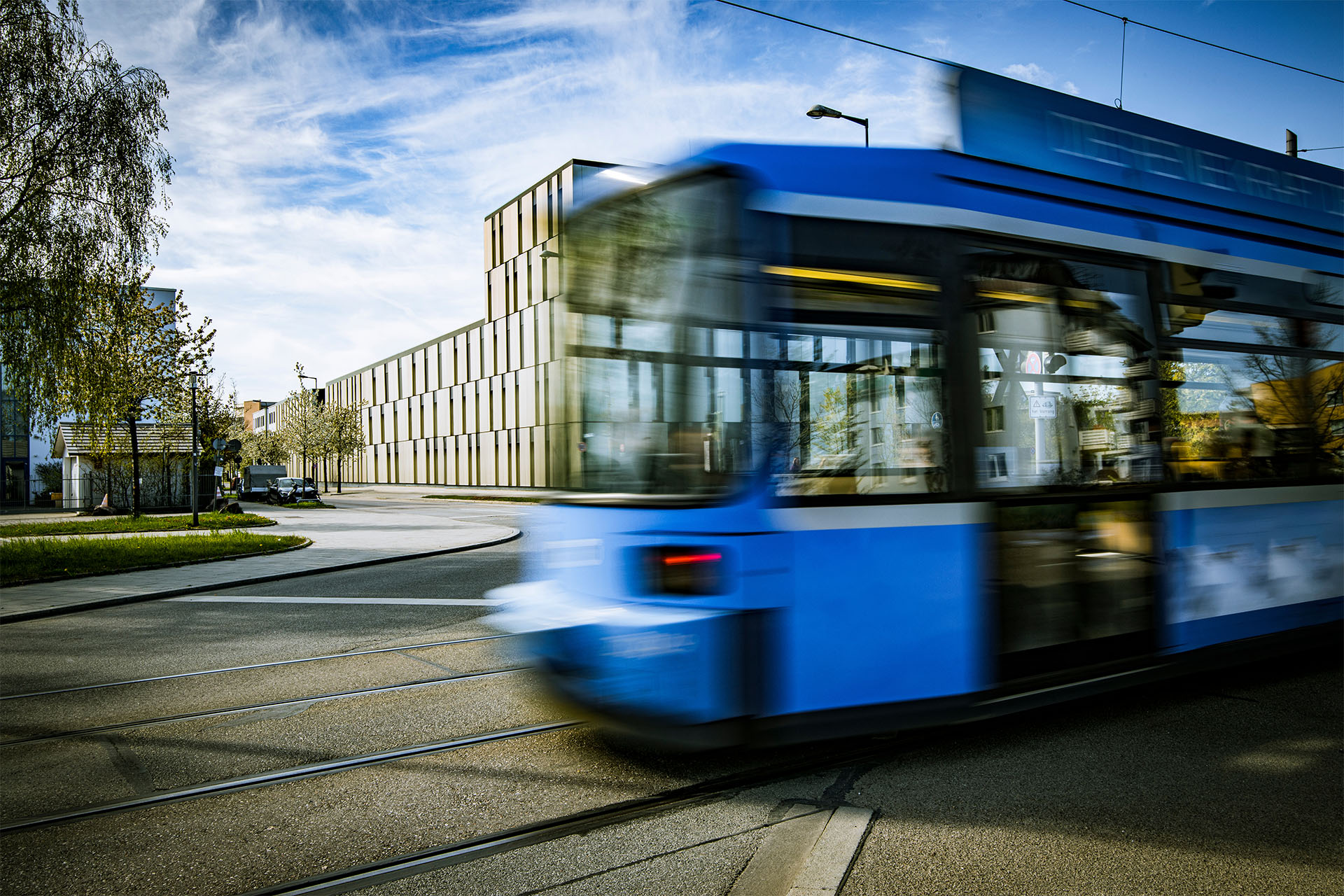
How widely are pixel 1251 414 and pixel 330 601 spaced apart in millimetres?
9805

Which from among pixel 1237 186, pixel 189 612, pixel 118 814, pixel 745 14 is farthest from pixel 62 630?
pixel 1237 186

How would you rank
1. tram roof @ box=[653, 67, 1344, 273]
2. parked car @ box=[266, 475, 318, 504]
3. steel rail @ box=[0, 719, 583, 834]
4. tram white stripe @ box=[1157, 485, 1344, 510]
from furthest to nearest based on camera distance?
parked car @ box=[266, 475, 318, 504]
tram white stripe @ box=[1157, 485, 1344, 510]
tram roof @ box=[653, 67, 1344, 273]
steel rail @ box=[0, 719, 583, 834]

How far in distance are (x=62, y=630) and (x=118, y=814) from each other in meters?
6.51

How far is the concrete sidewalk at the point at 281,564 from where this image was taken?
1091 centimetres

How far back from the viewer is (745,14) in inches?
353

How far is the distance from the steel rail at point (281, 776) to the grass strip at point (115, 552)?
11.0 meters

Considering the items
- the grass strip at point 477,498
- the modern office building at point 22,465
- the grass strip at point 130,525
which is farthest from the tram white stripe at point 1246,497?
the modern office building at point 22,465

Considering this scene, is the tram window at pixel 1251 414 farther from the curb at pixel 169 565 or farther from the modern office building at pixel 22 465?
the modern office building at pixel 22 465

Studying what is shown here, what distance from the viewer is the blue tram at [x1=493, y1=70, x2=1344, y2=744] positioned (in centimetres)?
396

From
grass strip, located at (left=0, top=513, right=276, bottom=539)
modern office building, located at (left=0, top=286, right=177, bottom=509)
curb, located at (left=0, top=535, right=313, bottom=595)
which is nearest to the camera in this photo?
curb, located at (left=0, top=535, right=313, bottom=595)

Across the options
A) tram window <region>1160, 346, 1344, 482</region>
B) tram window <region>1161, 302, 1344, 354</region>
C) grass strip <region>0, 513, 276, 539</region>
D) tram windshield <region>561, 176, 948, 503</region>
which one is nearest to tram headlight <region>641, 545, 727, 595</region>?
tram windshield <region>561, 176, 948, 503</region>

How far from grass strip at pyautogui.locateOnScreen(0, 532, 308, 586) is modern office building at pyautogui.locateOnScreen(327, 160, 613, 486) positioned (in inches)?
799

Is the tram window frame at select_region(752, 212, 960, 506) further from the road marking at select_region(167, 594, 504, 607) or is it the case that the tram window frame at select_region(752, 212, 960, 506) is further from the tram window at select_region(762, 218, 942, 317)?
the road marking at select_region(167, 594, 504, 607)

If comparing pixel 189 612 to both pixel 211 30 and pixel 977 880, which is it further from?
pixel 977 880
